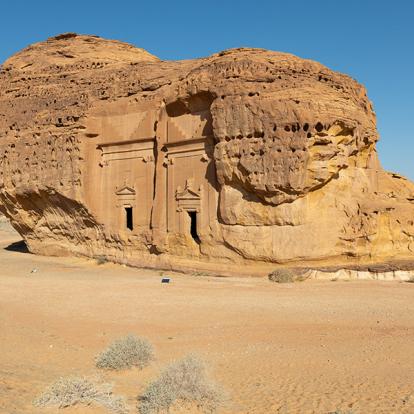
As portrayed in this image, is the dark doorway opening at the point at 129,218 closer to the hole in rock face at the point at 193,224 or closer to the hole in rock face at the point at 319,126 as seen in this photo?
the hole in rock face at the point at 193,224

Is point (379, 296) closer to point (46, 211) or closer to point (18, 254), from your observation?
point (46, 211)

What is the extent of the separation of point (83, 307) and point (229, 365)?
639 cm

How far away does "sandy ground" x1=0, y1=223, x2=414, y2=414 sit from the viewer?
6535 millimetres

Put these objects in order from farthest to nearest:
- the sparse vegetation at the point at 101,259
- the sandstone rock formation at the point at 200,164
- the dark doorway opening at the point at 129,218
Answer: the sparse vegetation at the point at 101,259, the dark doorway opening at the point at 129,218, the sandstone rock formation at the point at 200,164

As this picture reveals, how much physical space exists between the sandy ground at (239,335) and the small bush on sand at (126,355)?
0.14m

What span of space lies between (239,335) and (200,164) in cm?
1142

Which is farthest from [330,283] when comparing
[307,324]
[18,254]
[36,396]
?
[18,254]

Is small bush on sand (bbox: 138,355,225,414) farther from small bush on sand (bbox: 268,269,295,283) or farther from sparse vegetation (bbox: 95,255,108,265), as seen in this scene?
sparse vegetation (bbox: 95,255,108,265)

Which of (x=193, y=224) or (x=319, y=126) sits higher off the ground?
(x=319, y=126)

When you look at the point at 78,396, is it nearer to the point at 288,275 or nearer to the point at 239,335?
the point at 239,335

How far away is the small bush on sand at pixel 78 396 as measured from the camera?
5836 millimetres

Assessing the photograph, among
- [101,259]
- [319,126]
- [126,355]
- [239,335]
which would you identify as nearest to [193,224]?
[101,259]

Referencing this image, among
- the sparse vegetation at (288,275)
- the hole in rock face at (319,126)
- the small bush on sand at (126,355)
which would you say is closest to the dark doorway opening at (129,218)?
the sparse vegetation at (288,275)

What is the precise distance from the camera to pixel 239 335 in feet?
32.9
